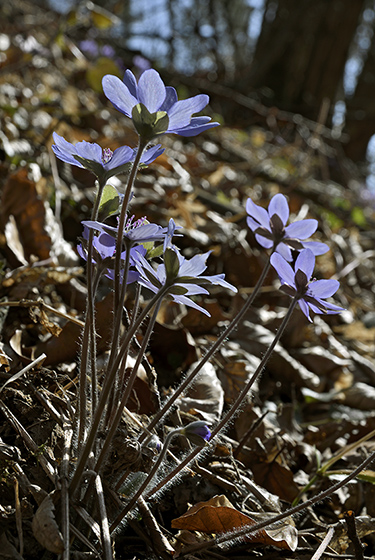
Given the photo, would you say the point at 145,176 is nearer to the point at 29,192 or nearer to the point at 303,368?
the point at 29,192

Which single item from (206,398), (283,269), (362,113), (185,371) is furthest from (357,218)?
(362,113)

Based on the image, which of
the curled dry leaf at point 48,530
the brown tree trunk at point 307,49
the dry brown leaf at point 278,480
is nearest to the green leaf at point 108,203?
the curled dry leaf at point 48,530

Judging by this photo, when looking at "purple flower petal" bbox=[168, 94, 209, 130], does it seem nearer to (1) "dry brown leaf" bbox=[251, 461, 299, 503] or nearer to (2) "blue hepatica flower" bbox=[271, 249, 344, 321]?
(2) "blue hepatica flower" bbox=[271, 249, 344, 321]

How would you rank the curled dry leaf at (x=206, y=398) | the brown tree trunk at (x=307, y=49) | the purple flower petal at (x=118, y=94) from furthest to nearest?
the brown tree trunk at (x=307, y=49)
the curled dry leaf at (x=206, y=398)
the purple flower petal at (x=118, y=94)

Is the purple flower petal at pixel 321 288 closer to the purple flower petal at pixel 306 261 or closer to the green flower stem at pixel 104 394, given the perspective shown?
the purple flower petal at pixel 306 261

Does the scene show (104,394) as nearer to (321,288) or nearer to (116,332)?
(116,332)

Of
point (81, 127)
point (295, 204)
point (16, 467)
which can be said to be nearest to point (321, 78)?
point (295, 204)
